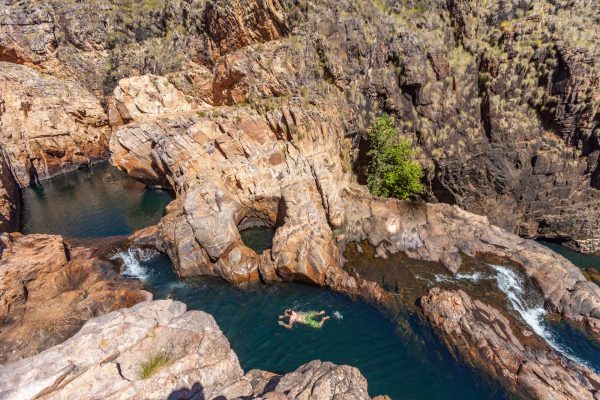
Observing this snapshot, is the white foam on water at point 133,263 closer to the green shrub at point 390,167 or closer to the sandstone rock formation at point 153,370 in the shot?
the sandstone rock formation at point 153,370

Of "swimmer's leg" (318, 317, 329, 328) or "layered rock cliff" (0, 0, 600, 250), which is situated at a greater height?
"layered rock cliff" (0, 0, 600, 250)

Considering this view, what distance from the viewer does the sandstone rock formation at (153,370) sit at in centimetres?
1125

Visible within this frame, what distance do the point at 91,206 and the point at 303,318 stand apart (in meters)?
35.3

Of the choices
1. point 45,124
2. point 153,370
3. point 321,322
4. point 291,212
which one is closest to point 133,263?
point 291,212

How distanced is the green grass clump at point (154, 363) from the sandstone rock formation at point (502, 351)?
51.4ft

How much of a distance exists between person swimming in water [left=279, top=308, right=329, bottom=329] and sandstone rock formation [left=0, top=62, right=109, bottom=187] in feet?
180

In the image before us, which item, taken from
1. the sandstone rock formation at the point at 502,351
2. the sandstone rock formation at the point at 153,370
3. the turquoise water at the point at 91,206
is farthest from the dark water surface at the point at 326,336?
the turquoise water at the point at 91,206

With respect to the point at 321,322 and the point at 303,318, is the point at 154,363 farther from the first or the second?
the point at 321,322

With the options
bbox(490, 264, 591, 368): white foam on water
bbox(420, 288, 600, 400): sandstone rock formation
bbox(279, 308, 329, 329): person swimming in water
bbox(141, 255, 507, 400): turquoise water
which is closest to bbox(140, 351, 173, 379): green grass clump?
bbox(141, 255, 507, 400): turquoise water

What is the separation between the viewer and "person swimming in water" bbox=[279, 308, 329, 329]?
20.0 metres

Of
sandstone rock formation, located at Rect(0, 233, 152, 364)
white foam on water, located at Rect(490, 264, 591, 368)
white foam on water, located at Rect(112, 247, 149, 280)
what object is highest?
sandstone rock formation, located at Rect(0, 233, 152, 364)

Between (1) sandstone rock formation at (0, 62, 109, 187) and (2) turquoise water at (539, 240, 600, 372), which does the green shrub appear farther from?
(1) sandstone rock formation at (0, 62, 109, 187)

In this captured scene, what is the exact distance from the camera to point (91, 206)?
4050cm

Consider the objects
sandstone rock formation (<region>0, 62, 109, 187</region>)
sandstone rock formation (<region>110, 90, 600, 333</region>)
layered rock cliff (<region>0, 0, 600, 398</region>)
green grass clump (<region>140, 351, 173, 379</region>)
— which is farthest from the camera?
sandstone rock formation (<region>0, 62, 109, 187</region>)
